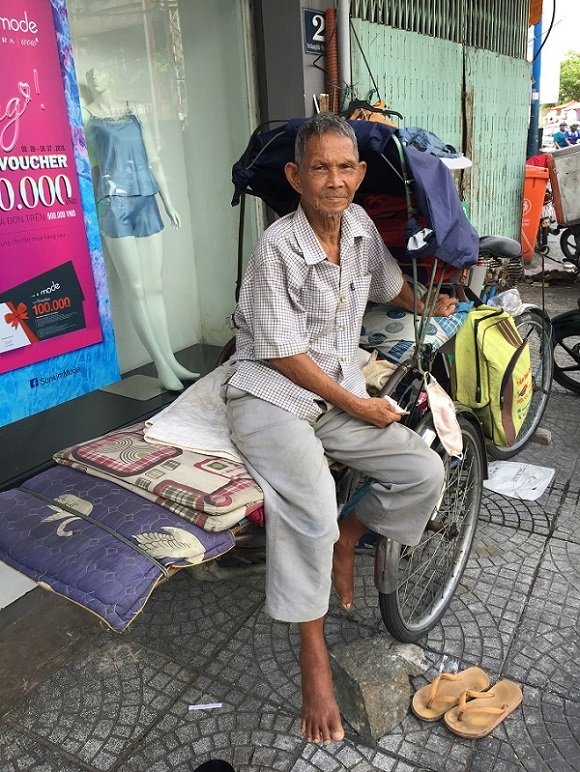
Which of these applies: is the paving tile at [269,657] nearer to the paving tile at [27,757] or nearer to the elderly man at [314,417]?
the elderly man at [314,417]

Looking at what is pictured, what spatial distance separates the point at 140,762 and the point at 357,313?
1.63 meters

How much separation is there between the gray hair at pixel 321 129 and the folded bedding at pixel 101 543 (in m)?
1.22

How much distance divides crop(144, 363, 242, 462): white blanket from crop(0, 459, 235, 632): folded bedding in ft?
0.96

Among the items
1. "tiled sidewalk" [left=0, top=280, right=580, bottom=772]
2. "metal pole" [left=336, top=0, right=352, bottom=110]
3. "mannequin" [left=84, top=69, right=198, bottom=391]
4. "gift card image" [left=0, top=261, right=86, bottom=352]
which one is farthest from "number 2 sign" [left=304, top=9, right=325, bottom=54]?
"tiled sidewalk" [left=0, top=280, right=580, bottom=772]

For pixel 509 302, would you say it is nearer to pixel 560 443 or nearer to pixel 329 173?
pixel 560 443

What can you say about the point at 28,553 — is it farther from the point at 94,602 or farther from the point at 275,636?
the point at 275,636

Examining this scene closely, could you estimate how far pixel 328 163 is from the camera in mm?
2084

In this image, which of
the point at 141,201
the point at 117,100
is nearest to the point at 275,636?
the point at 141,201

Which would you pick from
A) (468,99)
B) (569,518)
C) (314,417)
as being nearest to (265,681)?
(314,417)

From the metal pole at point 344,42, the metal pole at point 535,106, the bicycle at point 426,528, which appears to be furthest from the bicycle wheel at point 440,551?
the metal pole at point 535,106

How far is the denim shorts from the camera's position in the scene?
11.5 feet

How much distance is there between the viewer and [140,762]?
6.81 ft

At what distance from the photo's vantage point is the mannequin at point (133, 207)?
3.42 metres

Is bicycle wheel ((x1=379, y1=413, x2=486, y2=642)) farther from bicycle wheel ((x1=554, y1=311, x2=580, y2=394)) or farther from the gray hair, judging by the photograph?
bicycle wheel ((x1=554, y1=311, x2=580, y2=394))
